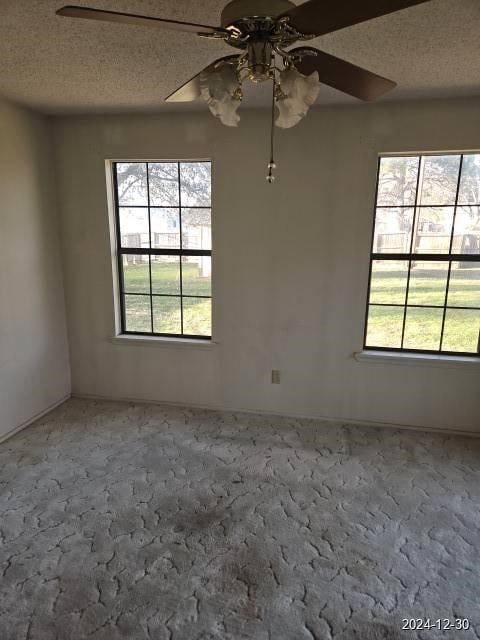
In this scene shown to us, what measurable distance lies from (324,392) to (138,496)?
1.72m

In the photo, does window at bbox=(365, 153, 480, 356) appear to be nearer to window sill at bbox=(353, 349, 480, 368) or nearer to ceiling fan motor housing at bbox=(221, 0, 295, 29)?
window sill at bbox=(353, 349, 480, 368)

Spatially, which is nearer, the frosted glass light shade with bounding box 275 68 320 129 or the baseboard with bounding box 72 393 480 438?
the frosted glass light shade with bounding box 275 68 320 129

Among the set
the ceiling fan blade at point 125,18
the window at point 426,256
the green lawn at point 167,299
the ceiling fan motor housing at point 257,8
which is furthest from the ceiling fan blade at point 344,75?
the green lawn at point 167,299

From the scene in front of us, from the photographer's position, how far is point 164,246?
3.52 meters

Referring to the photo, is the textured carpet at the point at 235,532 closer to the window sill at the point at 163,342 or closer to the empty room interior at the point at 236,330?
the empty room interior at the point at 236,330

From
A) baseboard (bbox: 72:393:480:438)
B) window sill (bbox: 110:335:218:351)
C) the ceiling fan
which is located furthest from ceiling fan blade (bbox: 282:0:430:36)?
baseboard (bbox: 72:393:480:438)

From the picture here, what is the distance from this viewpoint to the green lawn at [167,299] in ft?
11.6

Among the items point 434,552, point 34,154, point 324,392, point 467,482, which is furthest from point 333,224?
point 34,154

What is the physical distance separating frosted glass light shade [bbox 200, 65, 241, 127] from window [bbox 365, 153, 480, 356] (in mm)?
2002

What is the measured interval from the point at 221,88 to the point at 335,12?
1.38ft

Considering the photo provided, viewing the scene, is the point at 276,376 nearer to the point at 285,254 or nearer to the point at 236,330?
the point at 236,330

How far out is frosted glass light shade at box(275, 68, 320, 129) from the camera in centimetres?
132

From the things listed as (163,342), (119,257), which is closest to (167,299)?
(163,342)

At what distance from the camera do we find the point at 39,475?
2646mm
